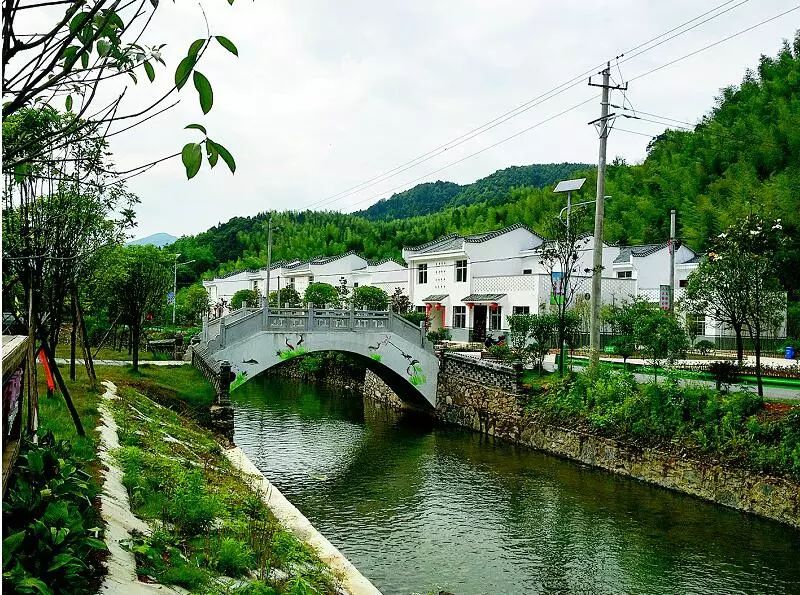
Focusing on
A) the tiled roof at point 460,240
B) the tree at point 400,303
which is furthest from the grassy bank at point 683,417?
the tree at point 400,303

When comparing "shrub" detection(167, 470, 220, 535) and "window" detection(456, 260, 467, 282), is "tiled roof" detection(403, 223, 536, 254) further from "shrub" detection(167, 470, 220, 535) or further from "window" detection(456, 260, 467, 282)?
"shrub" detection(167, 470, 220, 535)

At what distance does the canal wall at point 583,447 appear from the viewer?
11578mm

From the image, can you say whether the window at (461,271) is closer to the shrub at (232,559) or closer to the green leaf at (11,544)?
the shrub at (232,559)

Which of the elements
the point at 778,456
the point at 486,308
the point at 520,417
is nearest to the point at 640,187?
the point at 486,308

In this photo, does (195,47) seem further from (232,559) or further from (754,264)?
(754,264)

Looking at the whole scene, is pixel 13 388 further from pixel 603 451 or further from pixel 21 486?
pixel 603 451

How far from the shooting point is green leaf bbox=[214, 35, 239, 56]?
1.59 m

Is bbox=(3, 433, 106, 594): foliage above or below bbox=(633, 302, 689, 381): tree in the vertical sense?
below

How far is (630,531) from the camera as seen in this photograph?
11258 millimetres

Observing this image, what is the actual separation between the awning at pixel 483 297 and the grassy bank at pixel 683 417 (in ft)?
37.0

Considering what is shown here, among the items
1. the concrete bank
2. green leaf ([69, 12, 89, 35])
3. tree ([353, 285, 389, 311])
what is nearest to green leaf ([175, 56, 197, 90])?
green leaf ([69, 12, 89, 35])

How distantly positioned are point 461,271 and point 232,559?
26545 mm

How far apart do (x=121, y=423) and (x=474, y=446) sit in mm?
10358

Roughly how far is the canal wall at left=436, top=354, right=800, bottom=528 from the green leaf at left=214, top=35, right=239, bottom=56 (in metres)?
12.1
